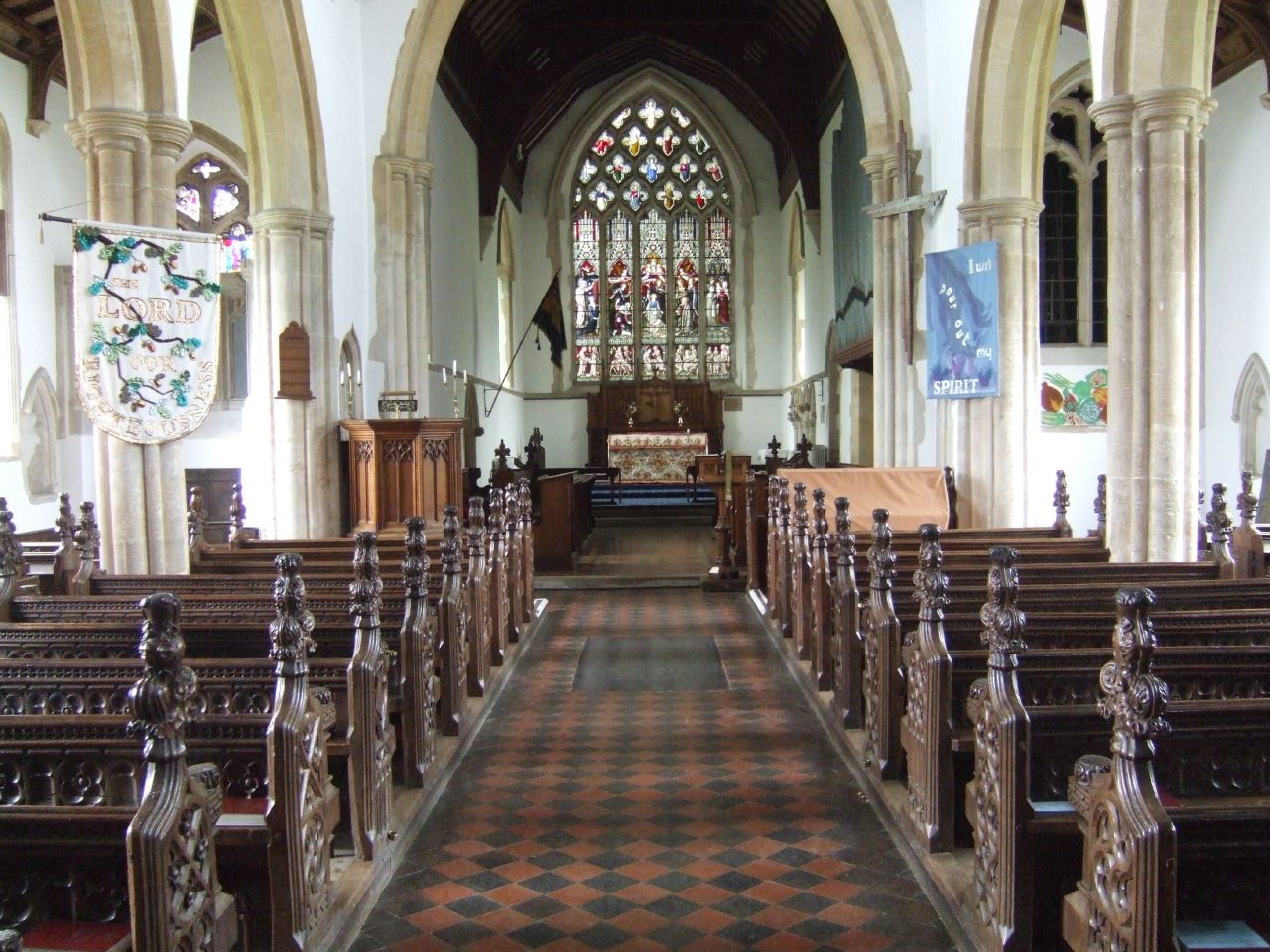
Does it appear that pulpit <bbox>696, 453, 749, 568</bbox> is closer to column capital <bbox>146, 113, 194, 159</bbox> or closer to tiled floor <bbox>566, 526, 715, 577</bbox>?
tiled floor <bbox>566, 526, 715, 577</bbox>

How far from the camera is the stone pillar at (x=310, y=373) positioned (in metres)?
8.57

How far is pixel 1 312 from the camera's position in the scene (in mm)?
9570

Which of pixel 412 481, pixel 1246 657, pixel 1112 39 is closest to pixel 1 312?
pixel 412 481

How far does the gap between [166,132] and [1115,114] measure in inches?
192

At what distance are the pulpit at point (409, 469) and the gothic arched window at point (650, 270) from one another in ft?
36.5

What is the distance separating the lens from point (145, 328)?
5648 mm

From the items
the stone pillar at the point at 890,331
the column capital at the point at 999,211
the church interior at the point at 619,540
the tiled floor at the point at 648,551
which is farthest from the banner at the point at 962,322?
the tiled floor at the point at 648,551

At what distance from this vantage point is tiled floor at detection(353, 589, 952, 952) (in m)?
2.85

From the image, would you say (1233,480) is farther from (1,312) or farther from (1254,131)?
A: (1,312)

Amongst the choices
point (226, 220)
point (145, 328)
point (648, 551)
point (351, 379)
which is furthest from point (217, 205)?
point (145, 328)

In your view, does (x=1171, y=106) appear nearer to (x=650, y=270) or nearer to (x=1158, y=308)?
(x=1158, y=308)

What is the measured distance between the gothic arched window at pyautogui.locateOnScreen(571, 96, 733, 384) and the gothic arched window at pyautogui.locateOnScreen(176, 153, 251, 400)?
25.6ft

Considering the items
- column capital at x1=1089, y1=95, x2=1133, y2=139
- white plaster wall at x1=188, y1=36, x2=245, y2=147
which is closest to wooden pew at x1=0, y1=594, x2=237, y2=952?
column capital at x1=1089, y1=95, x2=1133, y2=139

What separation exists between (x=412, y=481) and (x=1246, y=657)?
6.47 meters
